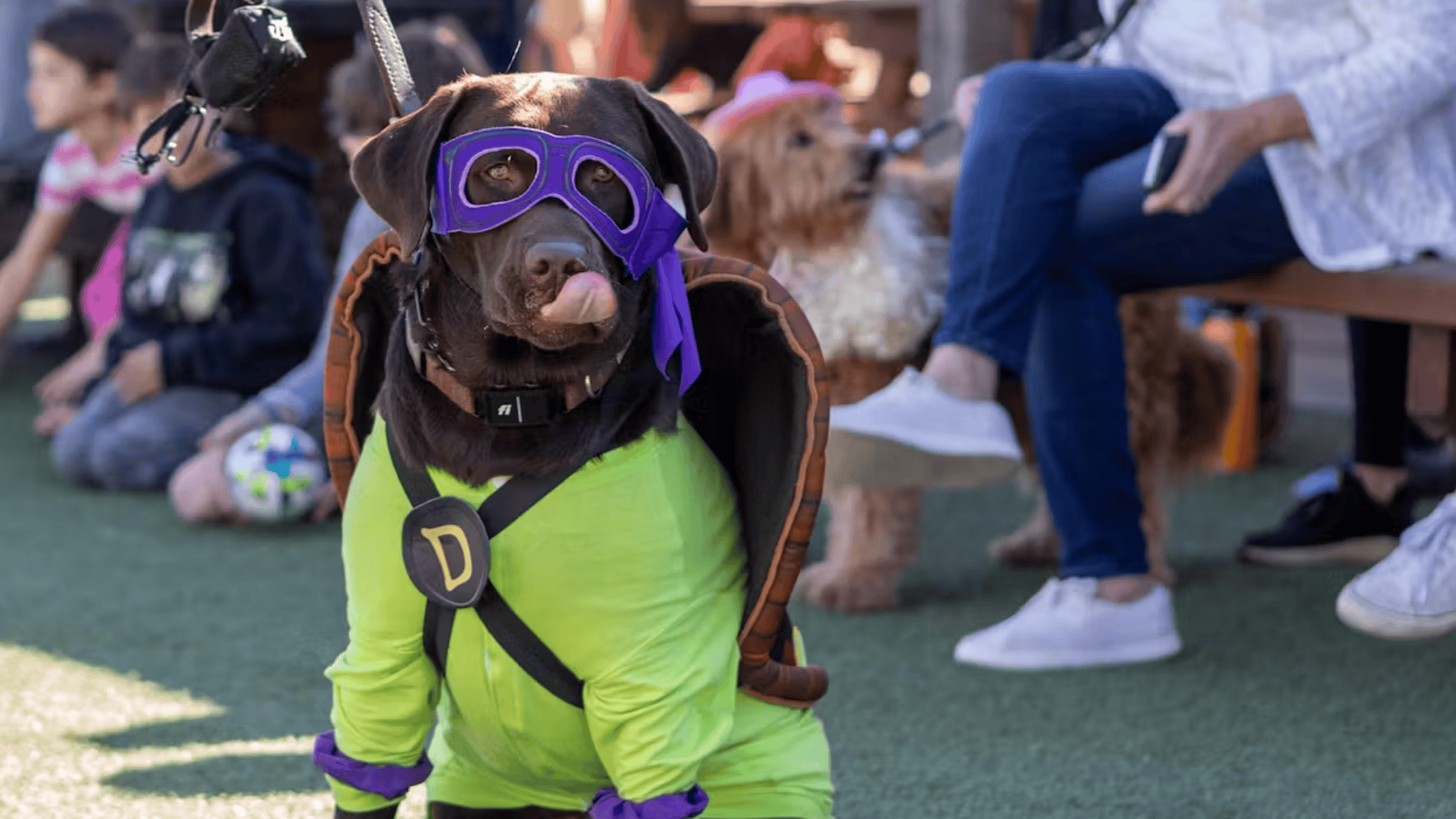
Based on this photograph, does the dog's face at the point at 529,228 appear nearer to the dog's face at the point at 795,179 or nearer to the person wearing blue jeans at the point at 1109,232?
the person wearing blue jeans at the point at 1109,232

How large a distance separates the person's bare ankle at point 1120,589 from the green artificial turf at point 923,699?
124 millimetres

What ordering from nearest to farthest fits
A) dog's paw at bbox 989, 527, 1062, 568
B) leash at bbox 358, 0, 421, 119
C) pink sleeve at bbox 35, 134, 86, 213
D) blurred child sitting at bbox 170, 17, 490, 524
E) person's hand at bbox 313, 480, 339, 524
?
leash at bbox 358, 0, 421, 119, dog's paw at bbox 989, 527, 1062, 568, blurred child sitting at bbox 170, 17, 490, 524, person's hand at bbox 313, 480, 339, 524, pink sleeve at bbox 35, 134, 86, 213

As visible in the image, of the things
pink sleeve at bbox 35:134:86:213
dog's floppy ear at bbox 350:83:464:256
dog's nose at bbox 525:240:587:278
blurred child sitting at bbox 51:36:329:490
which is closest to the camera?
dog's nose at bbox 525:240:587:278

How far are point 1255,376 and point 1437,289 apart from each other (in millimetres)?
1796

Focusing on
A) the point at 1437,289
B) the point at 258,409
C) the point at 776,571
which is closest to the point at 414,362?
the point at 776,571

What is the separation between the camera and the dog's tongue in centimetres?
149

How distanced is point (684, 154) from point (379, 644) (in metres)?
0.59

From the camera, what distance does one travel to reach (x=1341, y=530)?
133 inches

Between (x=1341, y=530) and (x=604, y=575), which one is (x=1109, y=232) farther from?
(x=604, y=575)

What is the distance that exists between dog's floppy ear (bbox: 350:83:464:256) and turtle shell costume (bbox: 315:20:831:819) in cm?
2

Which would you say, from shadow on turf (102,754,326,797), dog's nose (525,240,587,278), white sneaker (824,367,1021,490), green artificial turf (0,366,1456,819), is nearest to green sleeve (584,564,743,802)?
dog's nose (525,240,587,278)

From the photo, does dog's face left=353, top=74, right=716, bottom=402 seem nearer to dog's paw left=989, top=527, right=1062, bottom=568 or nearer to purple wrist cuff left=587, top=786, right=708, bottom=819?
purple wrist cuff left=587, top=786, right=708, bottom=819

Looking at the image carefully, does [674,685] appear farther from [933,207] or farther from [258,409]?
[258,409]

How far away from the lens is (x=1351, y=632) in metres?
2.88
